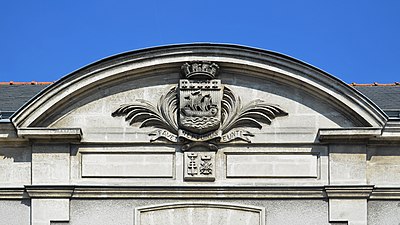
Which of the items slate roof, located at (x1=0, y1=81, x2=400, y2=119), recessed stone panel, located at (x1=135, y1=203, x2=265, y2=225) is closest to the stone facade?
recessed stone panel, located at (x1=135, y1=203, x2=265, y2=225)

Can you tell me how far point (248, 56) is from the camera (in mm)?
17766

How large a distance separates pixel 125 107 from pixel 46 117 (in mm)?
1073

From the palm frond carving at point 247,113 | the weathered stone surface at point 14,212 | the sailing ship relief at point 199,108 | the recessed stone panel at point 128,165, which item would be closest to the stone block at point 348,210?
the palm frond carving at point 247,113

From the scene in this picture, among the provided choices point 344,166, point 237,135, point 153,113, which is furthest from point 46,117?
point 344,166

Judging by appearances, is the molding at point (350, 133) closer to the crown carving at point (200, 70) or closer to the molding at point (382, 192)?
the molding at point (382, 192)

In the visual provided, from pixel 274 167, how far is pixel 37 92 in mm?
4324

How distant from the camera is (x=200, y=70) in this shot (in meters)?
17.8

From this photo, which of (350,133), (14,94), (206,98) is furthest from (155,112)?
(14,94)

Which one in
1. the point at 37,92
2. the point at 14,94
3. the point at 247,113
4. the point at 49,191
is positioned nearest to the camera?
the point at 49,191

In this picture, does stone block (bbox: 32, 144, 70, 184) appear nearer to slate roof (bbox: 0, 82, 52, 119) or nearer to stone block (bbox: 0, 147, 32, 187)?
stone block (bbox: 0, 147, 32, 187)

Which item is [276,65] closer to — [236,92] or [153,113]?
[236,92]

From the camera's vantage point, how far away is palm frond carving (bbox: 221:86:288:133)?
17781 mm

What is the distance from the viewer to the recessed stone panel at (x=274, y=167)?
1762cm

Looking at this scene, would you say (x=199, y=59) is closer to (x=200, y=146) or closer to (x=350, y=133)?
(x=200, y=146)
